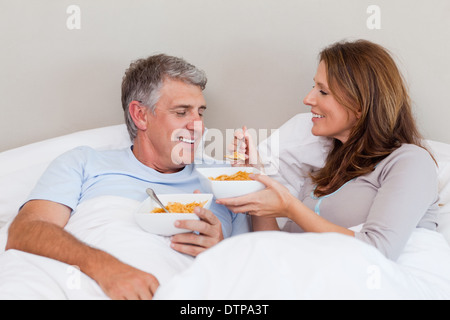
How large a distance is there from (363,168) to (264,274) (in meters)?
0.72

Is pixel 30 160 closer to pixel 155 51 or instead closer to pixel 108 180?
pixel 108 180

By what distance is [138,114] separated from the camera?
5.86 ft

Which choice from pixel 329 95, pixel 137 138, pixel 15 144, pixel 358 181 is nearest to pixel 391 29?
pixel 329 95

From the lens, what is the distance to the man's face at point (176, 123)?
1.71m

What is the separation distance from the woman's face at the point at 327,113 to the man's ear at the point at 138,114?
0.62 m

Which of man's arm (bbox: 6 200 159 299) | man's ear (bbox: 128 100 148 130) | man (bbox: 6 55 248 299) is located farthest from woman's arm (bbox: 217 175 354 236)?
man's ear (bbox: 128 100 148 130)

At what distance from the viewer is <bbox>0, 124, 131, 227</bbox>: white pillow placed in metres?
1.74

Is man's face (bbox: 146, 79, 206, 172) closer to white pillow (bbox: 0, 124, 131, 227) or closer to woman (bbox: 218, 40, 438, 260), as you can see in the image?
white pillow (bbox: 0, 124, 131, 227)

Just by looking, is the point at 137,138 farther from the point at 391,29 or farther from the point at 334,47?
the point at 391,29

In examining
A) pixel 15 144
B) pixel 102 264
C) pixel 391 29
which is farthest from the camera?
pixel 15 144

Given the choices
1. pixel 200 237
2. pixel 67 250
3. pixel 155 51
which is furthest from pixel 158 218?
pixel 155 51

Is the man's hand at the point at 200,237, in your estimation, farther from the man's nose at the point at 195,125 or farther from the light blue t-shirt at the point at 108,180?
the man's nose at the point at 195,125

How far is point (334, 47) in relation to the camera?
5.45 ft
